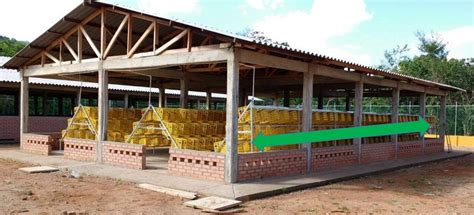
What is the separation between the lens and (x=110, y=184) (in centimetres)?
927

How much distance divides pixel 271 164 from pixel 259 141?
2.12 feet

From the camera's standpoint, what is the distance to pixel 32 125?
20.8 meters

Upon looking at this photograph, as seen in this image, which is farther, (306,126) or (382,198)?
(306,126)

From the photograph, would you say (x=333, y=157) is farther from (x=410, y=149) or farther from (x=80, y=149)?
(x=80, y=149)

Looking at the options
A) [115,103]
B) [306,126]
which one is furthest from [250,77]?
[115,103]

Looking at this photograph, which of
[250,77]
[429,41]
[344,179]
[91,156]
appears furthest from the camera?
[429,41]

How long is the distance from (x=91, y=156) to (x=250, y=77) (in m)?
6.76

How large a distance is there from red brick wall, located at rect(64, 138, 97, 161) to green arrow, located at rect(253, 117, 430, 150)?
5.16 metres

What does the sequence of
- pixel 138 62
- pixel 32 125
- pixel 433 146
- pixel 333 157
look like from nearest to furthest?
pixel 138 62 → pixel 333 157 → pixel 433 146 → pixel 32 125

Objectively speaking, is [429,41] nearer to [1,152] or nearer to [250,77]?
[250,77]

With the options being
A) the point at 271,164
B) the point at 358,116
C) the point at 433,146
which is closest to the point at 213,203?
the point at 271,164

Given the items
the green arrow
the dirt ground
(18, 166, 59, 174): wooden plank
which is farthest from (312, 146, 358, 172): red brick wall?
(18, 166, 59, 174): wooden plank

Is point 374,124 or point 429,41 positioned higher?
point 429,41

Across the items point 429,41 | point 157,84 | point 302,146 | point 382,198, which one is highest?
point 429,41
